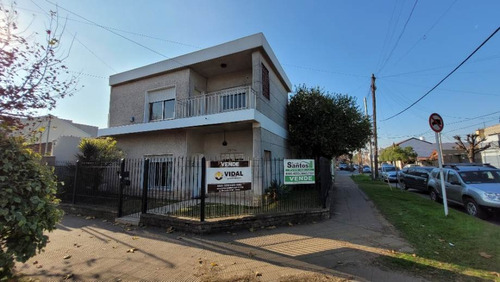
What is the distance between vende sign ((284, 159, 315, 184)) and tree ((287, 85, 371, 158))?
549 cm

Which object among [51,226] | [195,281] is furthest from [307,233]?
[51,226]

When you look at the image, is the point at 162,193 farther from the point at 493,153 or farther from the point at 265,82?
the point at 493,153

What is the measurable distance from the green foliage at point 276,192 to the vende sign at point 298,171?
1.50m

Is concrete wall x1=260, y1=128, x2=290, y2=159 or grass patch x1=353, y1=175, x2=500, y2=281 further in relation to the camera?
concrete wall x1=260, y1=128, x2=290, y2=159

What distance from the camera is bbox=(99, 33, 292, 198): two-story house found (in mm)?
10219

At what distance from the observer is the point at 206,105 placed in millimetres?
12086

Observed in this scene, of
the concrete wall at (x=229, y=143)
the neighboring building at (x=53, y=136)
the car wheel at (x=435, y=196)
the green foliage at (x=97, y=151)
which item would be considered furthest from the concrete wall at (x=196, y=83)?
the car wheel at (x=435, y=196)

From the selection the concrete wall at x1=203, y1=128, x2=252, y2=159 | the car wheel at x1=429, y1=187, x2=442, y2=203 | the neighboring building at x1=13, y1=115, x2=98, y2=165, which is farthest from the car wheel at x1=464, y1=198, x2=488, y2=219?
the neighboring building at x1=13, y1=115, x2=98, y2=165

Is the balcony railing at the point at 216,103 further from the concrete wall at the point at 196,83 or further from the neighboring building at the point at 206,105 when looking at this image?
the concrete wall at the point at 196,83

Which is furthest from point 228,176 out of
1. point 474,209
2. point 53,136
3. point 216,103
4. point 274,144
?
point 53,136

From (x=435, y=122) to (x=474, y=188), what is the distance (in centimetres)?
287

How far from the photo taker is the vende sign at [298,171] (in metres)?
8.23

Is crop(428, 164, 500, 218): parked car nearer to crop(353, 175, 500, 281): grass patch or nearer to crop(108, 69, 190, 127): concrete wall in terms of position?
crop(353, 175, 500, 281): grass patch

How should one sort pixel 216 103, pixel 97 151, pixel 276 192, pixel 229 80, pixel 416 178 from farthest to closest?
1. pixel 416 178
2. pixel 229 80
3. pixel 216 103
4. pixel 97 151
5. pixel 276 192
